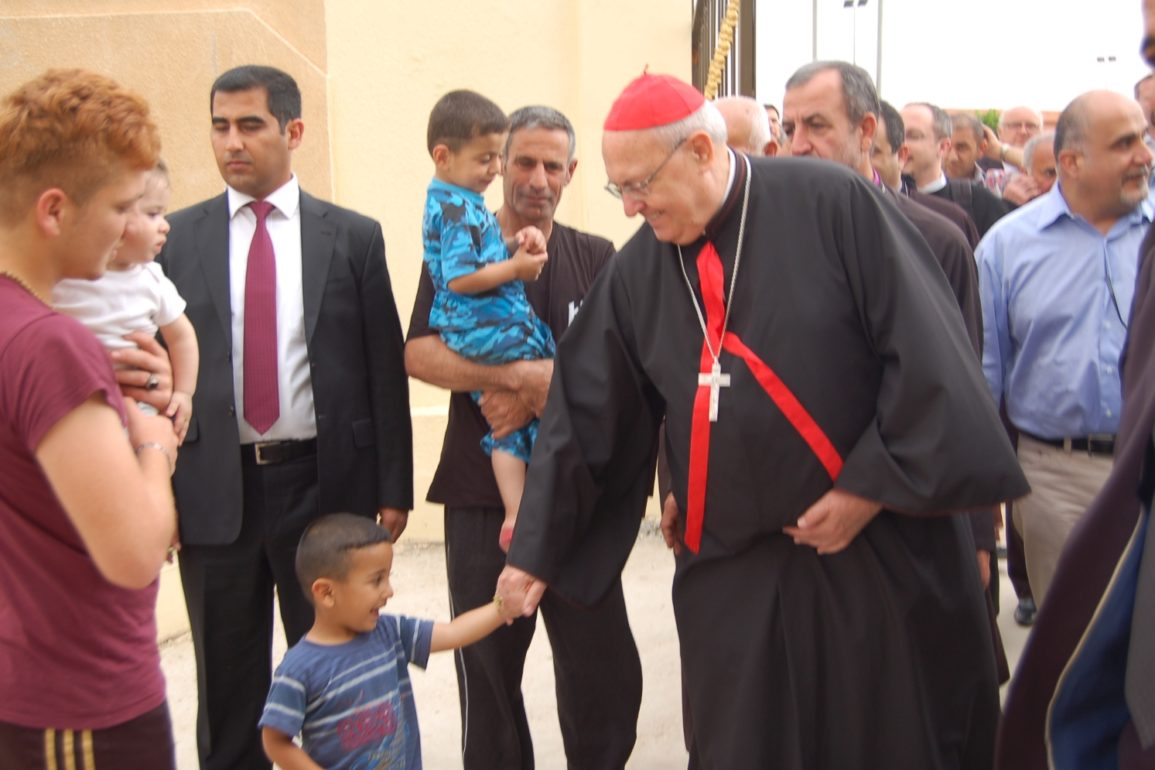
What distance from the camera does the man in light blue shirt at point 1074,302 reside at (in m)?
3.75

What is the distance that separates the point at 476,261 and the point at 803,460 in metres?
1.16

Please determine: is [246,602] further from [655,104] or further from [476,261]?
[655,104]

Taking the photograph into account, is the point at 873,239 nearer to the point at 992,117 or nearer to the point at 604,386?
the point at 604,386

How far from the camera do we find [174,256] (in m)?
3.43

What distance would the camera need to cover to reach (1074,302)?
3807 millimetres

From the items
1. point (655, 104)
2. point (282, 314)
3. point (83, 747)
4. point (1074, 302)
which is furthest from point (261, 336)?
point (1074, 302)

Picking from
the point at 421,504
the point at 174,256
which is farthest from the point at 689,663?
the point at 421,504

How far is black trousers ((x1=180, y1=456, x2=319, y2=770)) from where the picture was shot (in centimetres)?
335

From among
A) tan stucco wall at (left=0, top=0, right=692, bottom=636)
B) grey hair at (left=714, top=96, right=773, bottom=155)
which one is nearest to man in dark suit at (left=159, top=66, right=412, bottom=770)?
grey hair at (left=714, top=96, right=773, bottom=155)

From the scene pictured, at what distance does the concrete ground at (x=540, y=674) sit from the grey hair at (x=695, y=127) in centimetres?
245

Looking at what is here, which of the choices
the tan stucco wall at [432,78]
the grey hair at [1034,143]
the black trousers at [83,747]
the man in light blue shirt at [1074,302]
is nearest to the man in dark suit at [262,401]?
the black trousers at [83,747]

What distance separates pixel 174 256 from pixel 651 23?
3894mm

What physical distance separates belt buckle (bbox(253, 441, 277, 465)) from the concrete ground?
5.06 ft

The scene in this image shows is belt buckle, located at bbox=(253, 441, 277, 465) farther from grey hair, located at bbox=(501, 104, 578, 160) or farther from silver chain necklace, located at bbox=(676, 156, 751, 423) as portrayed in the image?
silver chain necklace, located at bbox=(676, 156, 751, 423)
